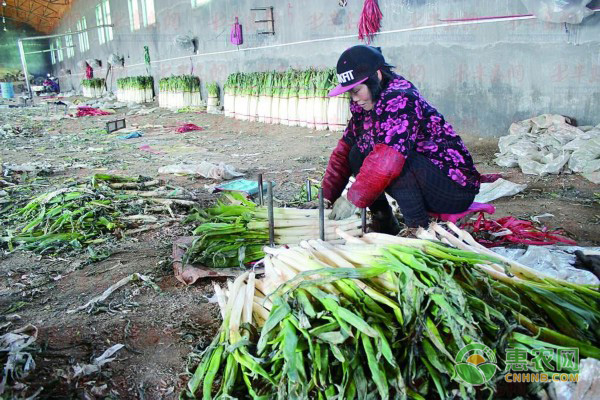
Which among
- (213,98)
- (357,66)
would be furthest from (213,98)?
(357,66)

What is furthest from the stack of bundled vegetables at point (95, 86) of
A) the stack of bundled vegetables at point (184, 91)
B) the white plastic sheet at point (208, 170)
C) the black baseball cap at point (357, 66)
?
the black baseball cap at point (357, 66)

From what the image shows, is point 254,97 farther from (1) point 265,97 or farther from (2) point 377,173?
(2) point 377,173

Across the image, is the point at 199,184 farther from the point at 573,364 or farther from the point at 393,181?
the point at 573,364

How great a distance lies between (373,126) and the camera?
274cm

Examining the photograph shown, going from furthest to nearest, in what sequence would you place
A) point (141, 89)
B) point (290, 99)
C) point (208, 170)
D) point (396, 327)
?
point (141, 89) → point (290, 99) → point (208, 170) → point (396, 327)

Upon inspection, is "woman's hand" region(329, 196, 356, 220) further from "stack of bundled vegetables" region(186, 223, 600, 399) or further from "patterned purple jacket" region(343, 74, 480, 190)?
"stack of bundled vegetables" region(186, 223, 600, 399)

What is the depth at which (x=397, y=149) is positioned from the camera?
2561mm

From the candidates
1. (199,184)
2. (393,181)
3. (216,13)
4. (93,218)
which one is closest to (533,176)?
(393,181)

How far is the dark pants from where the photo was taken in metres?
2.78

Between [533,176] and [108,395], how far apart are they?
4736mm

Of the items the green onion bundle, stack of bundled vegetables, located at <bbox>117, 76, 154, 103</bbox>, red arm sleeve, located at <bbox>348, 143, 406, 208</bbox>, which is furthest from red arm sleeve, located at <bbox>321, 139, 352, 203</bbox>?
stack of bundled vegetables, located at <bbox>117, 76, 154, 103</bbox>

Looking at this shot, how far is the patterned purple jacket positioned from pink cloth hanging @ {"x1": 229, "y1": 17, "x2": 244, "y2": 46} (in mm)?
9824

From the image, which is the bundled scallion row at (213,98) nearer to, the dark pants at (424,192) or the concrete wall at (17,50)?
the dark pants at (424,192)

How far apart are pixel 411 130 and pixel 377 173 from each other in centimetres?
33
